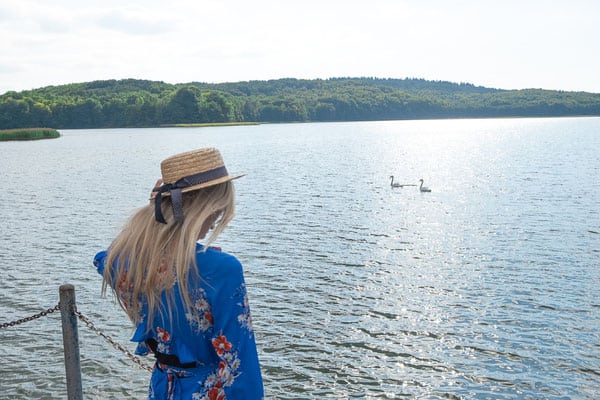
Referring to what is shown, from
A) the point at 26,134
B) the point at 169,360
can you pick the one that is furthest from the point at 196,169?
the point at 26,134

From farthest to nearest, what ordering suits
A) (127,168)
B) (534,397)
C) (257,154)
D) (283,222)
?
(257,154)
(127,168)
(283,222)
(534,397)

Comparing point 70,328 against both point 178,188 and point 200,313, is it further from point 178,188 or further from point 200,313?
point 178,188

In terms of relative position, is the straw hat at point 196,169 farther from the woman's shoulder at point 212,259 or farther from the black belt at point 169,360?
the black belt at point 169,360

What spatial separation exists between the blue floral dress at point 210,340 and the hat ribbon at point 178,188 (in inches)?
7.5

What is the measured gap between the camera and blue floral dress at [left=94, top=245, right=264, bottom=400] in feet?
8.33

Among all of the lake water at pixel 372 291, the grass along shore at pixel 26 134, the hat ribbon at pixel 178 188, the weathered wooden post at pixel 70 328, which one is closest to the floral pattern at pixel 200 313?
the hat ribbon at pixel 178 188

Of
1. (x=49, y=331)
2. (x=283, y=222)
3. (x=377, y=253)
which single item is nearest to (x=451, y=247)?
(x=377, y=253)

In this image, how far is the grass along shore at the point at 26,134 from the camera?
255 feet

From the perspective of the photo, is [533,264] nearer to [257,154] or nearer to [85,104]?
[257,154]

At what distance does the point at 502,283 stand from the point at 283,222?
9.67m

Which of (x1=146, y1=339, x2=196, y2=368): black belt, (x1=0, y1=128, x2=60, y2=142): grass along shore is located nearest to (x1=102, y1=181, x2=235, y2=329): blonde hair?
(x1=146, y1=339, x2=196, y2=368): black belt

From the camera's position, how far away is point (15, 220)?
22.2 metres

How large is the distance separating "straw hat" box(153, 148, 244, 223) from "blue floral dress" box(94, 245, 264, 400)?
0.81 feet

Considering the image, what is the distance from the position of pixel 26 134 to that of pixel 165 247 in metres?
86.7
